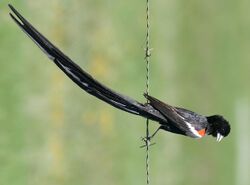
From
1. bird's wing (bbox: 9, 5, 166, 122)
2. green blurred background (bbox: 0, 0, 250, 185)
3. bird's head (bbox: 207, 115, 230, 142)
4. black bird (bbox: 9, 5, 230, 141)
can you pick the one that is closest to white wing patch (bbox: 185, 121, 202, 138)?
black bird (bbox: 9, 5, 230, 141)

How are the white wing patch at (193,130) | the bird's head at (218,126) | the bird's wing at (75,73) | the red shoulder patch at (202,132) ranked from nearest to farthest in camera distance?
the bird's wing at (75,73), the white wing patch at (193,130), the red shoulder patch at (202,132), the bird's head at (218,126)

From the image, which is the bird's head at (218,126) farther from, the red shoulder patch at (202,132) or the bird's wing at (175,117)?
the bird's wing at (175,117)

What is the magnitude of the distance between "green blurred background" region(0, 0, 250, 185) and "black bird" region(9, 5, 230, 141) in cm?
406

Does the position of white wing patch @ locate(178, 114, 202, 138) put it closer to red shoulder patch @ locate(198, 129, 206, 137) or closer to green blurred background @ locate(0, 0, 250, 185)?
red shoulder patch @ locate(198, 129, 206, 137)

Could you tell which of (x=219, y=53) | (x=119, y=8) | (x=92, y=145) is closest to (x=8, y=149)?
(x=92, y=145)

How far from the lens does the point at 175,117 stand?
7.26 meters

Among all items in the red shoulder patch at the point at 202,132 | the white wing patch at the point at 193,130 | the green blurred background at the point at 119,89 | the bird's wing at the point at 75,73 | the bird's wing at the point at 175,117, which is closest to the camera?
the bird's wing at the point at 75,73

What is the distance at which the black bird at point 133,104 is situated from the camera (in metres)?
6.14

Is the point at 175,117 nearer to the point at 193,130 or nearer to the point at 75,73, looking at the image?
the point at 193,130

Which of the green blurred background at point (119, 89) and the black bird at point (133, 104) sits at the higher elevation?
the green blurred background at point (119, 89)

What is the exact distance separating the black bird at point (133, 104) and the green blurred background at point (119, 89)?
4063 mm

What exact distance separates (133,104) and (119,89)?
6.26 m

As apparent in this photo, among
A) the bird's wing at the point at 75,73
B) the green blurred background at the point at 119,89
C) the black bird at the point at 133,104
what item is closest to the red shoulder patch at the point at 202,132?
the black bird at the point at 133,104

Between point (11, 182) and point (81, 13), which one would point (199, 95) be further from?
point (11, 182)
